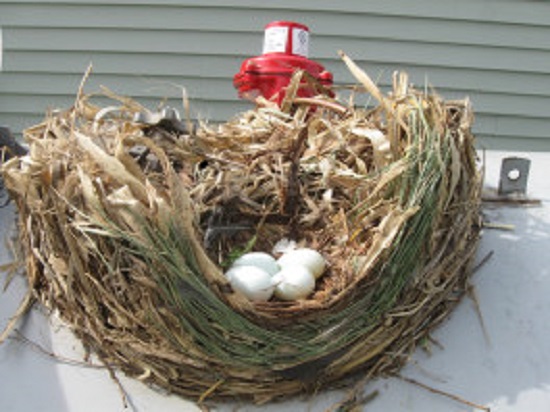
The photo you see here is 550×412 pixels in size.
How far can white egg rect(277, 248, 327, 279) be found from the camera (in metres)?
1.10

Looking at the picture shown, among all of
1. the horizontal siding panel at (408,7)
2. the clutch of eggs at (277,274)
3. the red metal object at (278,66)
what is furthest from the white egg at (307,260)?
the horizontal siding panel at (408,7)

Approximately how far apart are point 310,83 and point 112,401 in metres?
0.85

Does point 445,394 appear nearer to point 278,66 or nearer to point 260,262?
point 260,262

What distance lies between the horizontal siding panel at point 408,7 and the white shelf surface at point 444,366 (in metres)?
2.03

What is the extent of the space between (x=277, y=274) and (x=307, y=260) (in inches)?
2.3

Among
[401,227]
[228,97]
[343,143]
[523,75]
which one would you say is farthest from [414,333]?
[523,75]

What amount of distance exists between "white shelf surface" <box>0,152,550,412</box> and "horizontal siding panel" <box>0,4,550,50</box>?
2019mm

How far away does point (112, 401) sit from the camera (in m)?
1.07

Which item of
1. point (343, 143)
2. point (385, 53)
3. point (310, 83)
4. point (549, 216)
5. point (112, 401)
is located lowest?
point (112, 401)

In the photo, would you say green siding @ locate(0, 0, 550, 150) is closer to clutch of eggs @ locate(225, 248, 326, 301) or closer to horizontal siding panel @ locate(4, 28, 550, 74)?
horizontal siding panel @ locate(4, 28, 550, 74)

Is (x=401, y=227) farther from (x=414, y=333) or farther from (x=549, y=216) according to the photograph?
(x=549, y=216)

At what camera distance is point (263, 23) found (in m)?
3.06

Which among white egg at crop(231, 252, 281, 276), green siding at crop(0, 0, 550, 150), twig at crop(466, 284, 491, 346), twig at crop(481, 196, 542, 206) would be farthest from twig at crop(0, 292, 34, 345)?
green siding at crop(0, 0, 550, 150)

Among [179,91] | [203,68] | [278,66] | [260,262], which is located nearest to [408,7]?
[203,68]
